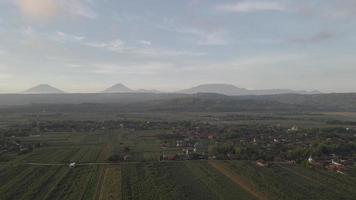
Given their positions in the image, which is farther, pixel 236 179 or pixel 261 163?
pixel 261 163

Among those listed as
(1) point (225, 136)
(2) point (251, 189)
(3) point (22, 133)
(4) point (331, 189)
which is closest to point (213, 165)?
(2) point (251, 189)

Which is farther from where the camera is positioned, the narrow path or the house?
the house

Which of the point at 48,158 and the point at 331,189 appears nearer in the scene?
the point at 331,189

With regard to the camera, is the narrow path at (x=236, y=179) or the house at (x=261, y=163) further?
the house at (x=261, y=163)

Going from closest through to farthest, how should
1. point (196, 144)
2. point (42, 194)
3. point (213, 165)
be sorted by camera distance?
point (42, 194)
point (213, 165)
point (196, 144)

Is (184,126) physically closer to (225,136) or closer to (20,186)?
(225,136)

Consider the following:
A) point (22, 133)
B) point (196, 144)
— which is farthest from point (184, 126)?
point (22, 133)

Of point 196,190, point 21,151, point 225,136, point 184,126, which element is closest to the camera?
point 196,190
